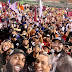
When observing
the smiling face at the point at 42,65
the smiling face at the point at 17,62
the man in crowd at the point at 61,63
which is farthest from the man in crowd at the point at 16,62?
the man in crowd at the point at 61,63

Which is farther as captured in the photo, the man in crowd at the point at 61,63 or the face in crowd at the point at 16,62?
the man in crowd at the point at 61,63

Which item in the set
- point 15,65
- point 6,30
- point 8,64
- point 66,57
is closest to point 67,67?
point 66,57

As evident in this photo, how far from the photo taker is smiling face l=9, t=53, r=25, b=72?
6.10 feet

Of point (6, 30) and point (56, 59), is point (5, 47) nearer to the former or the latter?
point (56, 59)

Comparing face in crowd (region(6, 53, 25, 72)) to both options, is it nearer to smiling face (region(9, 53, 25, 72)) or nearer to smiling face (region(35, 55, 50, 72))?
smiling face (region(9, 53, 25, 72))

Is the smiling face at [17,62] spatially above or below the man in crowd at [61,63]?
above

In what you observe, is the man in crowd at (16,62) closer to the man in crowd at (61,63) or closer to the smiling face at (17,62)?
the smiling face at (17,62)

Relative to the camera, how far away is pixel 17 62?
186 centimetres

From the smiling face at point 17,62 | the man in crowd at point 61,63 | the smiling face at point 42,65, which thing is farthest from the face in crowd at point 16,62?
the man in crowd at point 61,63

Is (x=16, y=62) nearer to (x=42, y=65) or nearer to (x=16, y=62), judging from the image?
(x=16, y=62)

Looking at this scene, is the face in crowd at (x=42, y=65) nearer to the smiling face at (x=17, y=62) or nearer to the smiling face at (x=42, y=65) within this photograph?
the smiling face at (x=42, y=65)

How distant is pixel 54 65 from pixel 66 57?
27cm

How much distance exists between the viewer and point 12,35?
11.0 feet

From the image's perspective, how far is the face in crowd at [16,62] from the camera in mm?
1861
